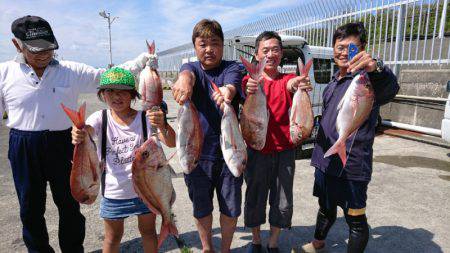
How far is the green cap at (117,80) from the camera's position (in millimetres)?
2279

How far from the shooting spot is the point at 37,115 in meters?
2.62

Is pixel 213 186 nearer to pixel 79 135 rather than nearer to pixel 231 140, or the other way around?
pixel 231 140

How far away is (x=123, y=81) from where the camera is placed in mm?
2303

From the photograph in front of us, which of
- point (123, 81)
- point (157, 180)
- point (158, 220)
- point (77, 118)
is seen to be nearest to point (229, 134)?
point (157, 180)

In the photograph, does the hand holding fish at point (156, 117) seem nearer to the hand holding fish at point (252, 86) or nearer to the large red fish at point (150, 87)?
the large red fish at point (150, 87)

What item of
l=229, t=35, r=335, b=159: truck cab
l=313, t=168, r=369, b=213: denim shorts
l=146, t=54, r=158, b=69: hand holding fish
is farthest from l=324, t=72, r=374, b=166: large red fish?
l=229, t=35, r=335, b=159: truck cab

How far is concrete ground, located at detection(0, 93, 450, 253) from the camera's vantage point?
3.28 meters

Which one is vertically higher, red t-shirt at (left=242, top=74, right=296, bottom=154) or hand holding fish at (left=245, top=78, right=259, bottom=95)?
hand holding fish at (left=245, top=78, right=259, bottom=95)

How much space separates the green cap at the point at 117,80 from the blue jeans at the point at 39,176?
0.81 meters

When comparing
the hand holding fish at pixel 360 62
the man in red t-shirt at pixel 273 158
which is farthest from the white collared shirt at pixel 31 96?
the hand holding fish at pixel 360 62

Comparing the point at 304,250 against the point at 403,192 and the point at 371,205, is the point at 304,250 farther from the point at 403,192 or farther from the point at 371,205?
the point at 403,192

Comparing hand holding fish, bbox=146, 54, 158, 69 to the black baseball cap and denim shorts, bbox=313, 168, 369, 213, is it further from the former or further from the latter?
denim shorts, bbox=313, 168, 369, 213

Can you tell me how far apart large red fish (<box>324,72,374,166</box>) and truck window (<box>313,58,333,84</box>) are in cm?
573

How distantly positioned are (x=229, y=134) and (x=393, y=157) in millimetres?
5406
